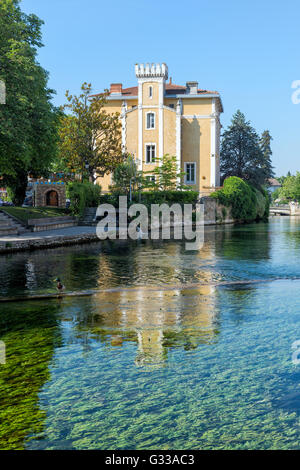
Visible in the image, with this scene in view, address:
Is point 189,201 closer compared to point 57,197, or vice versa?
point 57,197

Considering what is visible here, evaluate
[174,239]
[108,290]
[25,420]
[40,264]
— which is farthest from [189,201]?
[25,420]

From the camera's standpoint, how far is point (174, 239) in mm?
32375

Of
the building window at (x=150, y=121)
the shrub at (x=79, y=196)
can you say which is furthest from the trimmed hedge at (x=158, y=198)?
the building window at (x=150, y=121)

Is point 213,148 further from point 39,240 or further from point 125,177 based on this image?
point 39,240

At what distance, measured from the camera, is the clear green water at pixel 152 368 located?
5695 millimetres

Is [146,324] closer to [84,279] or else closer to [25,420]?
[25,420]

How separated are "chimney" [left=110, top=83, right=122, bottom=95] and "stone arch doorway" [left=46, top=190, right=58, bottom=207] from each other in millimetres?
19879

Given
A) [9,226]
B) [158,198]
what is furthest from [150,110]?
[9,226]

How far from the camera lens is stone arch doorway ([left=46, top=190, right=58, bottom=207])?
141 ft

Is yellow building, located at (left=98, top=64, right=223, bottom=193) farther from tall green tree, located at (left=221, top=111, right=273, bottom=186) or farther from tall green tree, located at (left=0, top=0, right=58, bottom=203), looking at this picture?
tall green tree, located at (left=0, top=0, right=58, bottom=203)

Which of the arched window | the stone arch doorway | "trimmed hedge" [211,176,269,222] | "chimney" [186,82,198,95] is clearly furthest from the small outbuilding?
"chimney" [186,82,198,95]

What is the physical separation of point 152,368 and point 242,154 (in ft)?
209

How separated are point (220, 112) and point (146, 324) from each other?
55513mm
